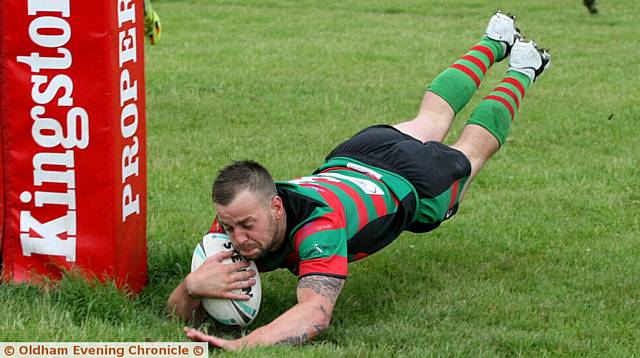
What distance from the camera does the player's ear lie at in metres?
5.02

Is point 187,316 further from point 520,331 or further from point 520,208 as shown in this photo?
point 520,208

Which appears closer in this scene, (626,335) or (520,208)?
(626,335)

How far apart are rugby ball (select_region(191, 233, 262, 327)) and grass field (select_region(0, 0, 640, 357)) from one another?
0.14 metres

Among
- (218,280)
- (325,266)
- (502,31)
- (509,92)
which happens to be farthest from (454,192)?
(502,31)

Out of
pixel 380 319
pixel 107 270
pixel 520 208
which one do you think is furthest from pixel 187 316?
pixel 520 208

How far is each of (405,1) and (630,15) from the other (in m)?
3.47

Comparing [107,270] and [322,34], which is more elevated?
[107,270]

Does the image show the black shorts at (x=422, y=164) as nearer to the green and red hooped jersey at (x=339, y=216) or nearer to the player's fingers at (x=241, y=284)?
the green and red hooped jersey at (x=339, y=216)

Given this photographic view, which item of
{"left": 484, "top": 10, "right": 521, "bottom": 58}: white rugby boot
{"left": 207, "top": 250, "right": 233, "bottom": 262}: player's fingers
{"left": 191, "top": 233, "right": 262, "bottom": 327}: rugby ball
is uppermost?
{"left": 484, "top": 10, "right": 521, "bottom": 58}: white rugby boot

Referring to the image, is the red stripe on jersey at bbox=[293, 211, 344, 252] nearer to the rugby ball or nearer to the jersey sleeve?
the jersey sleeve

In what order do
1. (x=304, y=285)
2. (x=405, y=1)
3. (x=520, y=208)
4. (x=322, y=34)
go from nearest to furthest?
(x=304, y=285)
(x=520, y=208)
(x=322, y=34)
(x=405, y=1)

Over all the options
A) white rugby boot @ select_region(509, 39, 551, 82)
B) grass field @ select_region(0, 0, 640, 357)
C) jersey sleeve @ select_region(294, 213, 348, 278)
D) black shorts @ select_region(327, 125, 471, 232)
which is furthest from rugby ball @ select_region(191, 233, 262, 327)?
white rugby boot @ select_region(509, 39, 551, 82)

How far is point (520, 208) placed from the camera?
7445mm

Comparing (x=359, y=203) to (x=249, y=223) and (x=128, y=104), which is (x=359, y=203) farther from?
(x=128, y=104)
